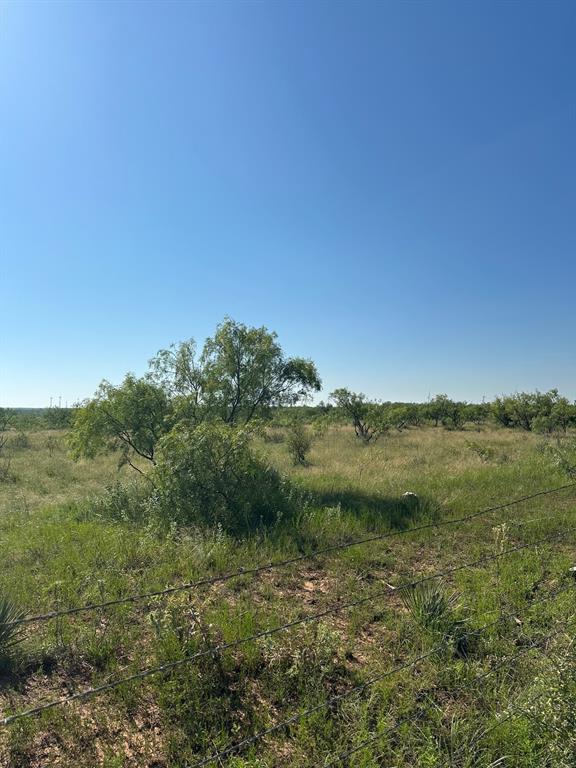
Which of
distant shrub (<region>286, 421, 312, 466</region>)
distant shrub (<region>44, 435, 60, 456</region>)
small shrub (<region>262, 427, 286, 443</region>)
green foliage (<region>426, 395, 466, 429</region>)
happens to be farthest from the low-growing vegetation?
green foliage (<region>426, 395, 466, 429</region>)

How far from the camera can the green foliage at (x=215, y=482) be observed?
7.82 metres

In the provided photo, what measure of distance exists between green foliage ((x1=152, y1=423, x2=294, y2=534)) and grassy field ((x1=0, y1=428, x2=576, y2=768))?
0.62 meters

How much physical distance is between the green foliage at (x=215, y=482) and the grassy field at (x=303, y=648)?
62cm

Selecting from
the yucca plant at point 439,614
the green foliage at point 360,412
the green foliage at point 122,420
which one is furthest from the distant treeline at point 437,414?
the yucca plant at point 439,614

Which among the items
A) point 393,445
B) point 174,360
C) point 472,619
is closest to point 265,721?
point 472,619

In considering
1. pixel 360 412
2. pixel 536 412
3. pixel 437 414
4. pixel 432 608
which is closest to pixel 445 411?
pixel 437 414

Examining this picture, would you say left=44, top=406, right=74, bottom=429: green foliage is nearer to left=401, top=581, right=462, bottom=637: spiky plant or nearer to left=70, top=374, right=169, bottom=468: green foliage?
left=70, top=374, right=169, bottom=468: green foliage

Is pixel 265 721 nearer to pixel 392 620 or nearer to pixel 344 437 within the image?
pixel 392 620

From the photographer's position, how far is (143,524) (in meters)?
8.16

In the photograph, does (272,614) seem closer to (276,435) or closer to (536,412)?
(276,435)

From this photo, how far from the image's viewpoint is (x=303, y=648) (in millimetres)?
3648

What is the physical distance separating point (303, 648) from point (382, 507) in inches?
217

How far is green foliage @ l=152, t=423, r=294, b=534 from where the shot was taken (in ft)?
25.7

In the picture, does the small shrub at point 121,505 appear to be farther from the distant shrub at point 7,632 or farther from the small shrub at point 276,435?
the small shrub at point 276,435
